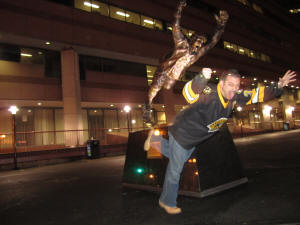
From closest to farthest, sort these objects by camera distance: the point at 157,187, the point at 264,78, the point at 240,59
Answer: the point at 157,187, the point at 240,59, the point at 264,78

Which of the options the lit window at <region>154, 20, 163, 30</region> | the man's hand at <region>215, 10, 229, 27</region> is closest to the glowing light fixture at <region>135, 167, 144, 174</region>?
the man's hand at <region>215, 10, 229, 27</region>

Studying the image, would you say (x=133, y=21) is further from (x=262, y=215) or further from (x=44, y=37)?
(x=262, y=215)

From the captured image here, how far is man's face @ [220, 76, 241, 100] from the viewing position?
8.73 feet

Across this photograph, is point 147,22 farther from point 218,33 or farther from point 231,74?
point 231,74

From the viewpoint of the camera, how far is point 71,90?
700 inches

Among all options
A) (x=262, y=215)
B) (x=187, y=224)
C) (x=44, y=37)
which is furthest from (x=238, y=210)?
(x=44, y=37)

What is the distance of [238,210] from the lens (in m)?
2.70

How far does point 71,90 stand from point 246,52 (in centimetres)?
2630

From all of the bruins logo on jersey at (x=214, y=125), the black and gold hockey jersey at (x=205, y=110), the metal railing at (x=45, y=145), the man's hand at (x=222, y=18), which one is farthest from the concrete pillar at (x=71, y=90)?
the bruins logo on jersey at (x=214, y=125)

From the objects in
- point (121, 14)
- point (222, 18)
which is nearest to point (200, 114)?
point (222, 18)

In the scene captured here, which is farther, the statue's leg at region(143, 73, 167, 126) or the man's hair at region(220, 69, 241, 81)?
the statue's leg at region(143, 73, 167, 126)

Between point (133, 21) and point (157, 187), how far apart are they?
20.3 m

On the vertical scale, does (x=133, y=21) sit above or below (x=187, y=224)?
above

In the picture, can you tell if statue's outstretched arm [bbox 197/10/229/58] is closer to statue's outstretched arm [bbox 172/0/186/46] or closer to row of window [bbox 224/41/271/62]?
statue's outstretched arm [bbox 172/0/186/46]
